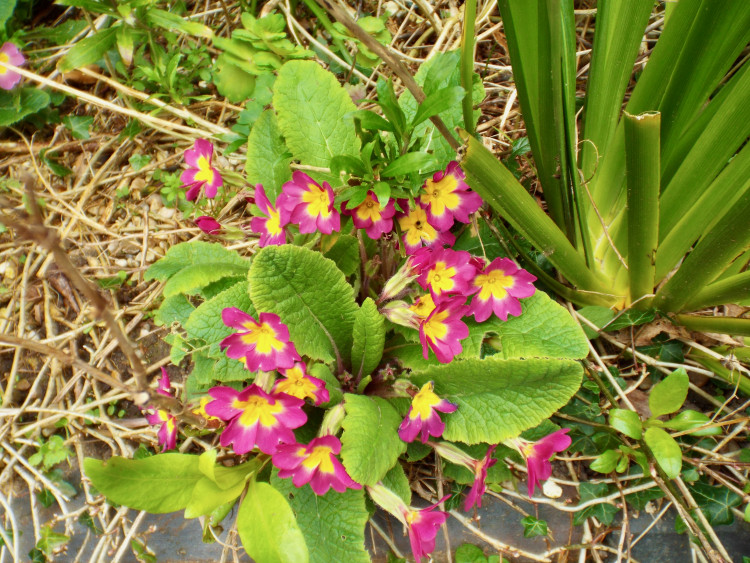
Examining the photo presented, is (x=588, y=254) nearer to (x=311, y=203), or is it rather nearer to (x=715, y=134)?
(x=715, y=134)

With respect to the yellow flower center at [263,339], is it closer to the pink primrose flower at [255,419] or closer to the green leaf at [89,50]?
the pink primrose flower at [255,419]

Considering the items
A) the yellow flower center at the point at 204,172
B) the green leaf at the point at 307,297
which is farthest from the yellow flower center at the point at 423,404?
the yellow flower center at the point at 204,172

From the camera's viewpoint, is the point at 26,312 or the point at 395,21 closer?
the point at 26,312

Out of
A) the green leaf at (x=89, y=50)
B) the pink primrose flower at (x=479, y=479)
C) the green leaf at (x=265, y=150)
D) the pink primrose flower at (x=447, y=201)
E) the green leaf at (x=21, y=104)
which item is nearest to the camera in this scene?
the pink primrose flower at (x=479, y=479)

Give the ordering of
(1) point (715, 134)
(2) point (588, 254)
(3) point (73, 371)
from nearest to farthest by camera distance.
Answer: (1) point (715, 134) < (2) point (588, 254) < (3) point (73, 371)

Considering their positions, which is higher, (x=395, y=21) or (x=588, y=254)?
(x=395, y=21)

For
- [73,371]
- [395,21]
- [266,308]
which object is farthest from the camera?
[395,21]

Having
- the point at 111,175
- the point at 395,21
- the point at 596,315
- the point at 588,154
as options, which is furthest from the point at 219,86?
the point at 596,315

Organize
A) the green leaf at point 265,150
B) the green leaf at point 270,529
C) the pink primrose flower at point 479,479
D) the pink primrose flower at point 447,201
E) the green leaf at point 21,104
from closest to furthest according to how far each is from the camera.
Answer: the green leaf at point 270,529
the pink primrose flower at point 479,479
the pink primrose flower at point 447,201
the green leaf at point 265,150
the green leaf at point 21,104
